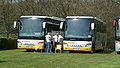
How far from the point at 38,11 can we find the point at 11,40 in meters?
9.85

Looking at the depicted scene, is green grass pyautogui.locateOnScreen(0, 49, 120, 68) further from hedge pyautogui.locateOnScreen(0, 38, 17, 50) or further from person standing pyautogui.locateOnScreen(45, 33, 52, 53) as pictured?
hedge pyautogui.locateOnScreen(0, 38, 17, 50)

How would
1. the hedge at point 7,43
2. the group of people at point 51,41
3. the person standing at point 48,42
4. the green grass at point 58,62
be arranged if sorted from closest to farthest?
the green grass at point 58,62 → the person standing at point 48,42 → the group of people at point 51,41 → the hedge at point 7,43

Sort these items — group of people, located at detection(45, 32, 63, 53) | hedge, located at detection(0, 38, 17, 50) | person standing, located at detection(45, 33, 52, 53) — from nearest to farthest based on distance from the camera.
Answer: person standing, located at detection(45, 33, 52, 53)
group of people, located at detection(45, 32, 63, 53)
hedge, located at detection(0, 38, 17, 50)

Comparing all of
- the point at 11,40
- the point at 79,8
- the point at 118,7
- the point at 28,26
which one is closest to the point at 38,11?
the point at 79,8

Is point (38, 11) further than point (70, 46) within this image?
Yes

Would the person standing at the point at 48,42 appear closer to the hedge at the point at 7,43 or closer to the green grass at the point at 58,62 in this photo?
the green grass at the point at 58,62

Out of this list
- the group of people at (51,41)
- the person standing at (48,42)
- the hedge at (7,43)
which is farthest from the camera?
the hedge at (7,43)

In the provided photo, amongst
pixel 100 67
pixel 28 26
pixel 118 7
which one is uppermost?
pixel 118 7

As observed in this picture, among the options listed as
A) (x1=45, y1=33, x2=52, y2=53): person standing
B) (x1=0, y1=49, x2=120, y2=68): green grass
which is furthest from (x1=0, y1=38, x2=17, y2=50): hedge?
(x1=0, y1=49, x2=120, y2=68): green grass

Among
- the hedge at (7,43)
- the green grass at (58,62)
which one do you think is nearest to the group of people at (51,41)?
the green grass at (58,62)

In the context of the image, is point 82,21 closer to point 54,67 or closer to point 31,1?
point 54,67

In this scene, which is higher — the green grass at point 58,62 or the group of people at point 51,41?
the group of people at point 51,41

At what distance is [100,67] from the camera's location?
1423cm

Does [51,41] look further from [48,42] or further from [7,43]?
[7,43]
